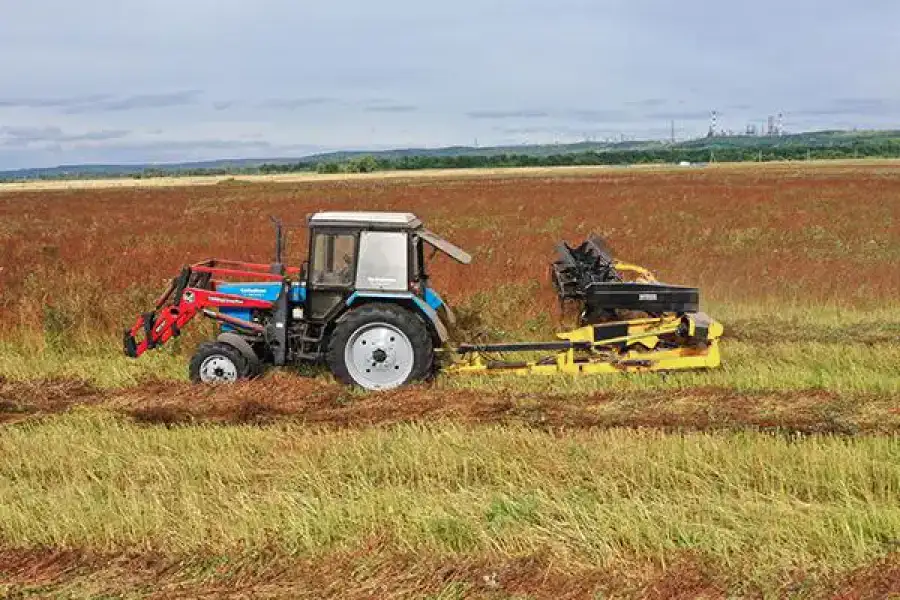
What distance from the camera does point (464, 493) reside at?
572 centimetres

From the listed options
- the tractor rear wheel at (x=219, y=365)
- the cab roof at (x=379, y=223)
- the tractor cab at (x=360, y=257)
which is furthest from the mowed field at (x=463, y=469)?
the cab roof at (x=379, y=223)

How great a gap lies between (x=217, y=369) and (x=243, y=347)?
0.37 m

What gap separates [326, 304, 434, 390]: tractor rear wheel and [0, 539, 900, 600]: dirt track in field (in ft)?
12.6

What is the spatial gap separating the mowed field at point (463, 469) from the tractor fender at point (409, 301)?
0.61 metres

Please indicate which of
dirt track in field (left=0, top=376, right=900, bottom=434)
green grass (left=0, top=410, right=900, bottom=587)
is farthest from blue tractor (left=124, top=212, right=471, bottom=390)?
green grass (left=0, top=410, right=900, bottom=587)

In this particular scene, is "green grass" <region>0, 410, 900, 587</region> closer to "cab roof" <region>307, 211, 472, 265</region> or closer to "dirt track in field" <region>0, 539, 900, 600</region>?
"dirt track in field" <region>0, 539, 900, 600</region>

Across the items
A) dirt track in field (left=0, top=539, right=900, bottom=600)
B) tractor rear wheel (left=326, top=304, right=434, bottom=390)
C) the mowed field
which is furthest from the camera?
tractor rear wheel (left=326, top=304, right=434, bottom=390)

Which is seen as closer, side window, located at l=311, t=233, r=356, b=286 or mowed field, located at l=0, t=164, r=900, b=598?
mowed field, located at l=0, t=164, r=900, b=598

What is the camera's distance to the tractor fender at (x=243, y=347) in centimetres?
892

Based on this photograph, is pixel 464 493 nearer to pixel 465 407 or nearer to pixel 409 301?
pixel 465 407

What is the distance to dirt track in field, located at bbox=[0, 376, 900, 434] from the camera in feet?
24.5

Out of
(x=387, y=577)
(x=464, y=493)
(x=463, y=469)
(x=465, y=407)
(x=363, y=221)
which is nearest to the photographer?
(x=387, y=577)

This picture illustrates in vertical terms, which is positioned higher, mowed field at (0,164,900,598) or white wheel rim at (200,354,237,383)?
white wheel rim at (200,354,237,383)

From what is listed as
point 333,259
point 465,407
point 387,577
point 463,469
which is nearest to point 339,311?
point 333,259
